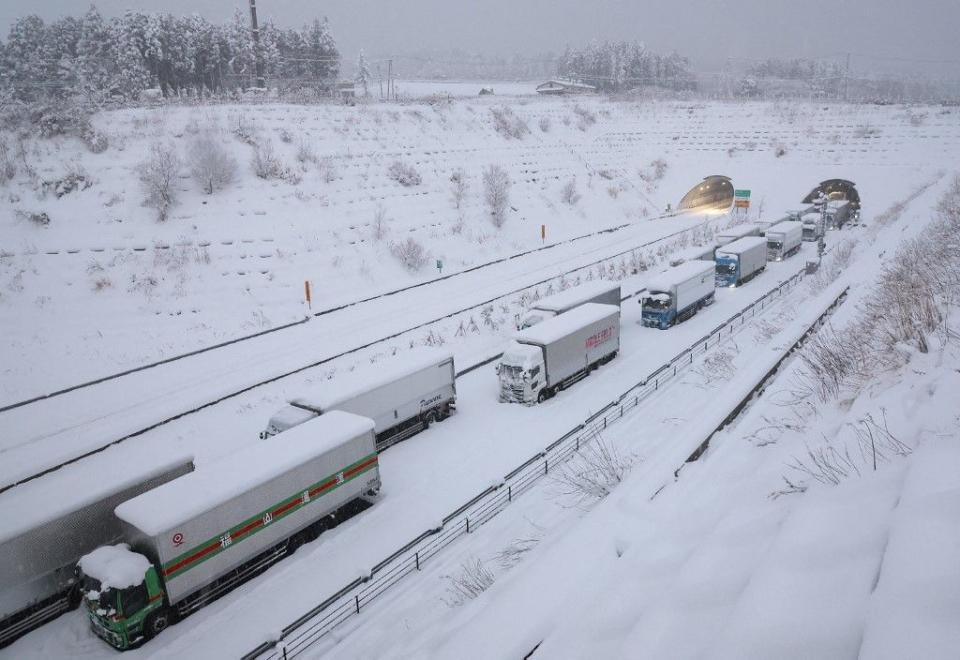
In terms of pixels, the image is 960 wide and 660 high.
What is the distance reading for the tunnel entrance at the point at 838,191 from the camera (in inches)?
2569

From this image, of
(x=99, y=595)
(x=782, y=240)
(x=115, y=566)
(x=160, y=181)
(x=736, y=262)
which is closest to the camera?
(x=99, y=595)

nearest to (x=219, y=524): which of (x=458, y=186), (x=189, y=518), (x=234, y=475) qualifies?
(x=189, y=518)

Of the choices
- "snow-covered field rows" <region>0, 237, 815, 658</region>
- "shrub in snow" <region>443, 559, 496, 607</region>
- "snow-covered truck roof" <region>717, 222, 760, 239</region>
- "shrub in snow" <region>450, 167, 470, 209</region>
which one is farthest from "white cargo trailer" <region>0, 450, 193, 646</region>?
"snow-covered truck roof" <region>717, 222, 760, 239</region>

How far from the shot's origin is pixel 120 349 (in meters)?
29.2

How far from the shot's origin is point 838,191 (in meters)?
68.2

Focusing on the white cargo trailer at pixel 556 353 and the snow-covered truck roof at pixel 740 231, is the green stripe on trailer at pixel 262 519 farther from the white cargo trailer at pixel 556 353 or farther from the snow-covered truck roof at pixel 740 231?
the snow-covered truck roof at pixel 740 231

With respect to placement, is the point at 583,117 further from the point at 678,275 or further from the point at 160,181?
the point at 160,181

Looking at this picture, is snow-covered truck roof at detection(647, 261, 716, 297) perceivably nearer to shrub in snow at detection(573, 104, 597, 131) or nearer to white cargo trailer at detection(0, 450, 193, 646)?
white cargo trailer at detection(0, 450, 193, 646)

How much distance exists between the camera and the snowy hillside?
561 centimetres

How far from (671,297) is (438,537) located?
22.5 meters

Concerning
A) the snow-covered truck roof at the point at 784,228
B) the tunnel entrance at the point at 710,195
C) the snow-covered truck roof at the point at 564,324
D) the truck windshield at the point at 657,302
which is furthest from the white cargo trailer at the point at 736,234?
the snow-covered truck roof at the point at 564,324

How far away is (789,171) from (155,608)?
80.4 meters

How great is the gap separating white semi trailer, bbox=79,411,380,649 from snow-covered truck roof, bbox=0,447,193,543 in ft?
4.72

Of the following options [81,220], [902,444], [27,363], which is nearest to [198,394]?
[27,363]
